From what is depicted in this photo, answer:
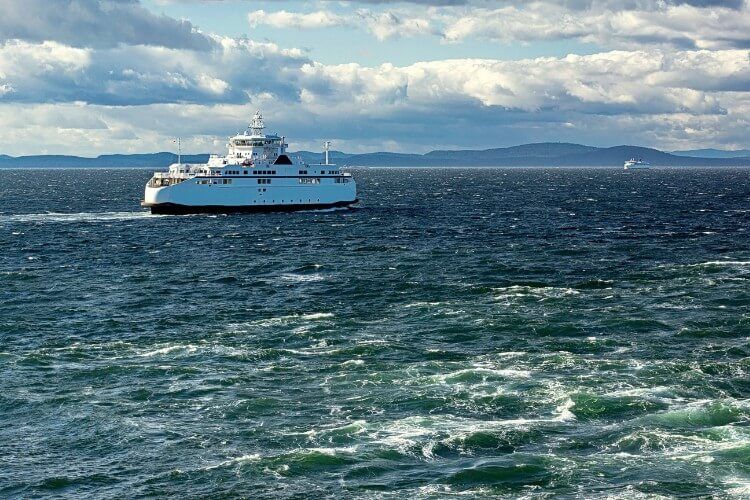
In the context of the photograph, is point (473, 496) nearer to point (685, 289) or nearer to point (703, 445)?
point (703, 445)

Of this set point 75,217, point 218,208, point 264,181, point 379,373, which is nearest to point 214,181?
point 218,208

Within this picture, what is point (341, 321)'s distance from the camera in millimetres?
66500

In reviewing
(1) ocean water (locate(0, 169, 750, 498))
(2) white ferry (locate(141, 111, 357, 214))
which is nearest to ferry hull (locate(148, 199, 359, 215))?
(2) white ferry (locate(141, 111, 357, 214))

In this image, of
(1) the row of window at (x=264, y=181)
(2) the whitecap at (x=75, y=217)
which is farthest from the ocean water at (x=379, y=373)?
(1) the row of window at (x=264, y=181)

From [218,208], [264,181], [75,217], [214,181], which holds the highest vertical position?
[214,181]

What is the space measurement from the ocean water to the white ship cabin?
52.5 m

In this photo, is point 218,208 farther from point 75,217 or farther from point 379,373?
point 379,373

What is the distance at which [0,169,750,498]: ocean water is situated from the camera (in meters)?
37.6

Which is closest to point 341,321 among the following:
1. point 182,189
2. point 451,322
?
point 451,322

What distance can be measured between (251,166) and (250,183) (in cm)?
295

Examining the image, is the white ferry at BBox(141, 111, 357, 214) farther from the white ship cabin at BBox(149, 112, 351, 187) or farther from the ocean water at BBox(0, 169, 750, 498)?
the ocean water at BBox(0, 169, 750, 498)

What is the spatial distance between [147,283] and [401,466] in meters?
51.5

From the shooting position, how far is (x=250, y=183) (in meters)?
160

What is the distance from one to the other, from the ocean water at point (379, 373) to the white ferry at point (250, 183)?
5025 centimetres
